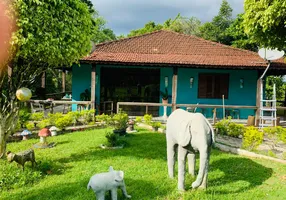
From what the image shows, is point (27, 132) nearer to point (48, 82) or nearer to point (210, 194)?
point (210, 194)

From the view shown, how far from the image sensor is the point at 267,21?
575cm

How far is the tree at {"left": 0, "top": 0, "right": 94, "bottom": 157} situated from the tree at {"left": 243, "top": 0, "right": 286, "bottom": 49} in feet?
12.7

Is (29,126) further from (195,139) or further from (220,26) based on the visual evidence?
(220,26)

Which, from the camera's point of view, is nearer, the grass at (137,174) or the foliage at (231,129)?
the grass at (137,174)

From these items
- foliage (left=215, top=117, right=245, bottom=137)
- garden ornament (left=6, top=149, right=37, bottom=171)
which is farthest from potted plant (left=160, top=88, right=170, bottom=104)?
garden ornament (left=6, top=149, right=37, bottom=171)

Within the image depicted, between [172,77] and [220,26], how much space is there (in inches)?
740

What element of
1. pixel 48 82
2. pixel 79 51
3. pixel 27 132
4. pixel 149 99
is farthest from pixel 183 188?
pixel 48 82

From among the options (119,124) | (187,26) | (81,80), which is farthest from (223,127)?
(187,26)

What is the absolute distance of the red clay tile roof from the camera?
1229 cm

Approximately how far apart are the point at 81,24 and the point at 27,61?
60.4 inches

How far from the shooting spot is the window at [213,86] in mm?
14438

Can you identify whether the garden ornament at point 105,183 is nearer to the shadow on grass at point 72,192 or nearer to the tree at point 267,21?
the shadow on grass at point 72,192

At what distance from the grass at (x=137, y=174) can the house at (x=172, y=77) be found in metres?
6.55

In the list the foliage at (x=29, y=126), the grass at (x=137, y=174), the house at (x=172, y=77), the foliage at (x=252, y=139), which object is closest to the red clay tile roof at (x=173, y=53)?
the house at (x=172, y=77)
